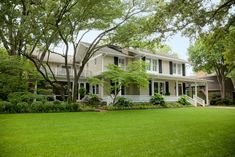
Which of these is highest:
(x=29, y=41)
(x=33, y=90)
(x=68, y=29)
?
(x=68, y=29)

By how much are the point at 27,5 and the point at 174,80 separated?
62.9ft

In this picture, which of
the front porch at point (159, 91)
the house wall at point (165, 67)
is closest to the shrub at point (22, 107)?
the front porch at point (159, 91)

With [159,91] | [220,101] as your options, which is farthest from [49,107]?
[220,101]

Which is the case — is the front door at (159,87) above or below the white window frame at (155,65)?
below

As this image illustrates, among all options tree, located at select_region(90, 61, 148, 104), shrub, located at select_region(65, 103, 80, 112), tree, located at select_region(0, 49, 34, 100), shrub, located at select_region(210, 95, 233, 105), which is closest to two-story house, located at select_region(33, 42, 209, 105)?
tree, located at select_region(90, 61, 148, 104)

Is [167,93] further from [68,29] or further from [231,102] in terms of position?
[68,29]

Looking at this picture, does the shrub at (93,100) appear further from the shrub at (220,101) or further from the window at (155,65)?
the shrub at (220,101)

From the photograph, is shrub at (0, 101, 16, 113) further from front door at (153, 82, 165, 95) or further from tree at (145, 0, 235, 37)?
front door at (153, 82, 165, 95)

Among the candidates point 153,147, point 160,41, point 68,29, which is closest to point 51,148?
point 153,147

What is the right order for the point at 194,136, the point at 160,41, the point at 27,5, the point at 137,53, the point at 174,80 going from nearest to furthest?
the point at 194,136
the point at 160,41
the point at 27,5
the point at 137,53
the point at 174,80

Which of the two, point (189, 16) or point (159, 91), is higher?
point (189, 16)

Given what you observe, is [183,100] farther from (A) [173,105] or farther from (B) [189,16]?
(B) [189,16]

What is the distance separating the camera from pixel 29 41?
17125mm

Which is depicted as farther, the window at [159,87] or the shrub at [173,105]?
the window at [159,87]
